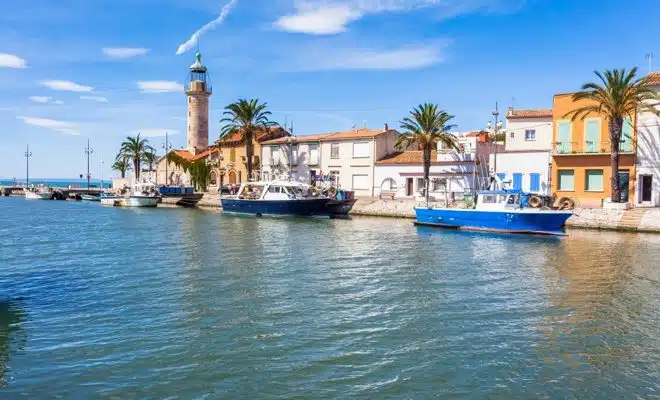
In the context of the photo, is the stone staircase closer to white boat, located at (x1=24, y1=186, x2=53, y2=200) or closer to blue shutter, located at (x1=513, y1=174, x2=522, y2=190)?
blue shutter, located at (x1=513, y1=174, x2=522, y2=190)

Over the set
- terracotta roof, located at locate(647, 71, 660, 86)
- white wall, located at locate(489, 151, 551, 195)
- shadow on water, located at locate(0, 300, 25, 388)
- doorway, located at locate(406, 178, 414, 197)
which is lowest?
shadow on water, located at locate(0, 300, 25, 388)

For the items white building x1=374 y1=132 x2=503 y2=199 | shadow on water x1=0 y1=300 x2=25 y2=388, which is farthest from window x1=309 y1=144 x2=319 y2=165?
shadow on water x1=0 y1=300 x2=25 y2=388

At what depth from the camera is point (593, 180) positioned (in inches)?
1661

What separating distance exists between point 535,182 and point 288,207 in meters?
20.4

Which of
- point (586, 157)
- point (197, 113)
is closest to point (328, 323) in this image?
point (586, 157)

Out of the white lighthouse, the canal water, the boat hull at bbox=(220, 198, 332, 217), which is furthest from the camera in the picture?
the white lighthouse

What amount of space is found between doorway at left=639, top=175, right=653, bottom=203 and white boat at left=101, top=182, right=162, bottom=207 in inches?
1945

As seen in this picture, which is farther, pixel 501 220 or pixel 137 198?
pixel 137 198

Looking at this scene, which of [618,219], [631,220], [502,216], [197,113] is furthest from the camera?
[197,113]

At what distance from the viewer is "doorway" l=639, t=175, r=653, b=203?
4028 cm

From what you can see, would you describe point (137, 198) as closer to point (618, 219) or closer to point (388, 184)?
point (388, 184)

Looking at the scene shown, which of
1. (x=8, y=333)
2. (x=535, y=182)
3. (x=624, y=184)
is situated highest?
(x=535, y=182)

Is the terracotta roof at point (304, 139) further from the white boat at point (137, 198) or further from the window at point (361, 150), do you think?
the white boat at point (137, 198)

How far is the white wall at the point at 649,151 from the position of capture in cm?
3962
